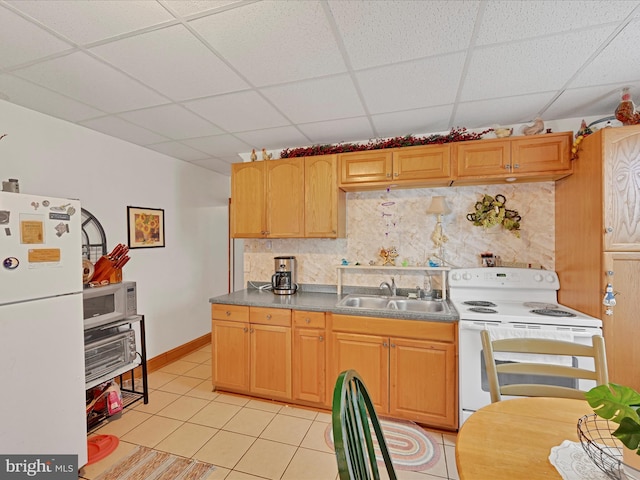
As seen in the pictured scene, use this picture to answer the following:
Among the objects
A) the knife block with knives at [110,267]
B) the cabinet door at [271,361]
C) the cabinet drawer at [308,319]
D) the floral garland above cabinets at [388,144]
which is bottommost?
the cabinet door at [271,361]

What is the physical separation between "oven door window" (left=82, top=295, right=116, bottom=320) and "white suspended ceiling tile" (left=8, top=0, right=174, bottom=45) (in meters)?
1.70

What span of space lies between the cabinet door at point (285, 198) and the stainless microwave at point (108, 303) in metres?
1.30

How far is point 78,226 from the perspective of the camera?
6.11 feet

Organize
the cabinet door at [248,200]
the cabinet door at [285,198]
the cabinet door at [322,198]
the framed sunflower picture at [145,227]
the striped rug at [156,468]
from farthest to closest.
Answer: the framed sunflower picture at [145,227] → the cabinet door at [248,200] → the cabinet door at [285,198] → the cabinet door at [322,198] → the striped rug at [156,468]

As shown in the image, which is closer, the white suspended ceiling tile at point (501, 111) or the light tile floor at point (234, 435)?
the light tile floor at point (234, 435)

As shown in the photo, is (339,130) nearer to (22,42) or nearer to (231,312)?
(231,312)

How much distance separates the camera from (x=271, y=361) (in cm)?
263

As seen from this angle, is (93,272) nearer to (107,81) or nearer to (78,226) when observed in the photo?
(78,226)

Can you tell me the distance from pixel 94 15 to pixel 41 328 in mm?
1614

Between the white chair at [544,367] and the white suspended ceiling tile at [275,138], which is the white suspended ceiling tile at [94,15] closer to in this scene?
the white suspended ceiling tile at [275,138]

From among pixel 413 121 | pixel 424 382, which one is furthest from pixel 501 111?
pixel 424 382

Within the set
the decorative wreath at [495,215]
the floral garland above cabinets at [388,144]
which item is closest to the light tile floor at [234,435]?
the decorative wreath at [495,215]

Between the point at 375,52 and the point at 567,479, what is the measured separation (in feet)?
6.11

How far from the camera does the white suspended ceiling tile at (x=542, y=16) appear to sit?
50.8 inches
